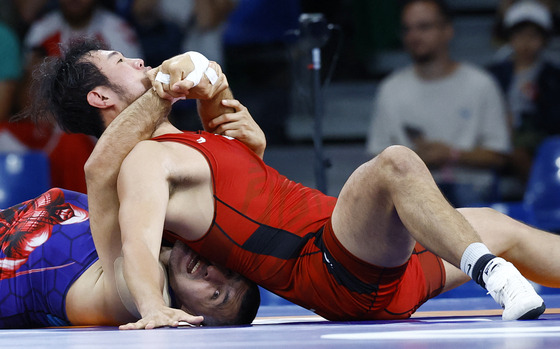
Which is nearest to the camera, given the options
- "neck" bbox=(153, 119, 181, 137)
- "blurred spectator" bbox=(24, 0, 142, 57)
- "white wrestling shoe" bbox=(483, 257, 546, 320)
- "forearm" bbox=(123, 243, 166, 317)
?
"white wrestling shoe" bbox=(483, 257, 546, 320)

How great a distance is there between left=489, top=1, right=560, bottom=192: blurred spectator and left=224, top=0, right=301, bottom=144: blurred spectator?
4.17ft

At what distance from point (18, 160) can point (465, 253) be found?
112 inches

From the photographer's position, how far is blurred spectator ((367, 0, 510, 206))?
4.35 m

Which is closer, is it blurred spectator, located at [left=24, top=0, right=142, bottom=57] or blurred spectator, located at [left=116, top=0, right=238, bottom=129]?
blurred spectator, located at [left=24, top=0, right=142, bottom=57]

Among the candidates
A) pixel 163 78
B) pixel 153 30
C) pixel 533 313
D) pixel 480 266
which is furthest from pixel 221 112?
pixel 153 30

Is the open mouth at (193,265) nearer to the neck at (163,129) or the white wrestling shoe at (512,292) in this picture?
the neck at (163,129)

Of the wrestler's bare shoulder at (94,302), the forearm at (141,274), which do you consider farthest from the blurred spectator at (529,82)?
the forearm at (141,274)

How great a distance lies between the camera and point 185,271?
87.1 inches

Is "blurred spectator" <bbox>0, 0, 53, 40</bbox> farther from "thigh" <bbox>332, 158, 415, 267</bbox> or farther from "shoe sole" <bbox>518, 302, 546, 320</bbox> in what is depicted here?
"shoe sole" <bbox>518, 302, 546, 320</bbox>

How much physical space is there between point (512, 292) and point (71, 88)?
4.65 feet

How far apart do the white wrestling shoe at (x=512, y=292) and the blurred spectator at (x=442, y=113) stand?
2.44m

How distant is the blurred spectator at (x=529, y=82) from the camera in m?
4.56

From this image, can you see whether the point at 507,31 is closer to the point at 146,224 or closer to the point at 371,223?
the point at 371,223

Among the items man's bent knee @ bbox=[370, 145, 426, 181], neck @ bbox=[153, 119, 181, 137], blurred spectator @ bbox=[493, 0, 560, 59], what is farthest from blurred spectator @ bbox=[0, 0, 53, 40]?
man's bent knee @ bbox=[370, 145, 426, 181]
